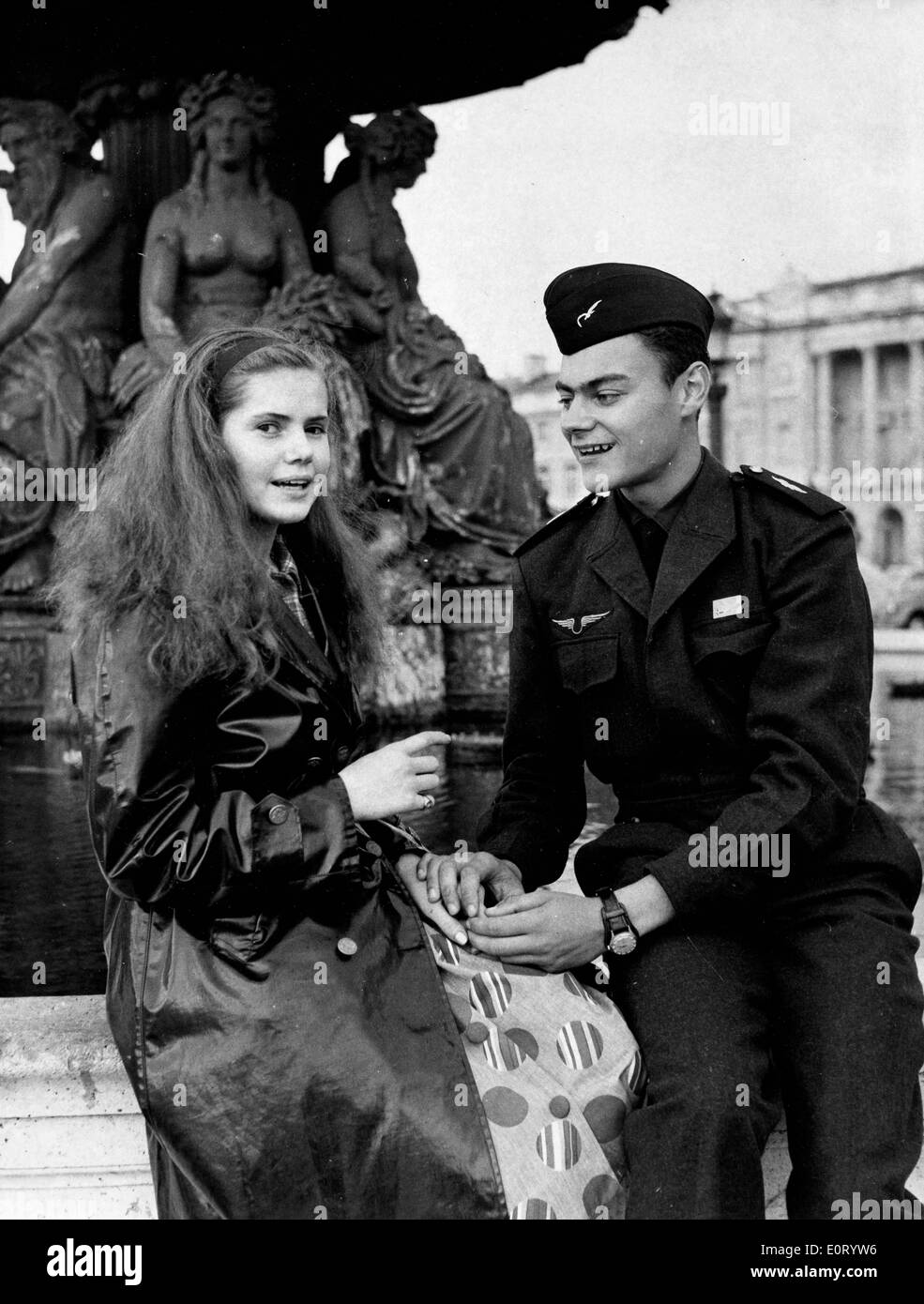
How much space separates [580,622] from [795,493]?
1.21 ft

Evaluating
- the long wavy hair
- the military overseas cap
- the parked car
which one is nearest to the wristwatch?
the long wavy hair

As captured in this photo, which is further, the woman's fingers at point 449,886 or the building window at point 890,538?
the building window at point 890,538

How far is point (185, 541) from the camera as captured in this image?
6.29 feet

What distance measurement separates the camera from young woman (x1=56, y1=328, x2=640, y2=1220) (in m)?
1.76

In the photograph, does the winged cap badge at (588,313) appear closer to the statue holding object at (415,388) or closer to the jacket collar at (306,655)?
the jacket collar at (306,655)

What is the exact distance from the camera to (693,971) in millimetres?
1970

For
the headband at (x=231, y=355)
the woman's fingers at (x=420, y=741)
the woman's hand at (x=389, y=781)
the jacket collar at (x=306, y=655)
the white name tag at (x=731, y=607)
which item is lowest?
the woman's hand at (x=389, y=781)

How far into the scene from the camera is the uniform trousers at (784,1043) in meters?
1.79

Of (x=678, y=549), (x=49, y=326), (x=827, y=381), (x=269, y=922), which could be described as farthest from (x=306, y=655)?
(x=827, y=381)

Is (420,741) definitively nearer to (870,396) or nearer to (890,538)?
(870,396)

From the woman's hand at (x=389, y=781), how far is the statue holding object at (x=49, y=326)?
411 centimetres

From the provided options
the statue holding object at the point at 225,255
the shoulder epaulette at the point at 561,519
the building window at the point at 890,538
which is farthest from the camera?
the building window at the point at 890,538

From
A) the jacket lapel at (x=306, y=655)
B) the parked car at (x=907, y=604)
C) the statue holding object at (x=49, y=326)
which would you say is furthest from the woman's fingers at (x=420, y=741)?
the parked car at (x=907, y=604)

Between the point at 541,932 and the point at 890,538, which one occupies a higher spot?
the point at 890,538
